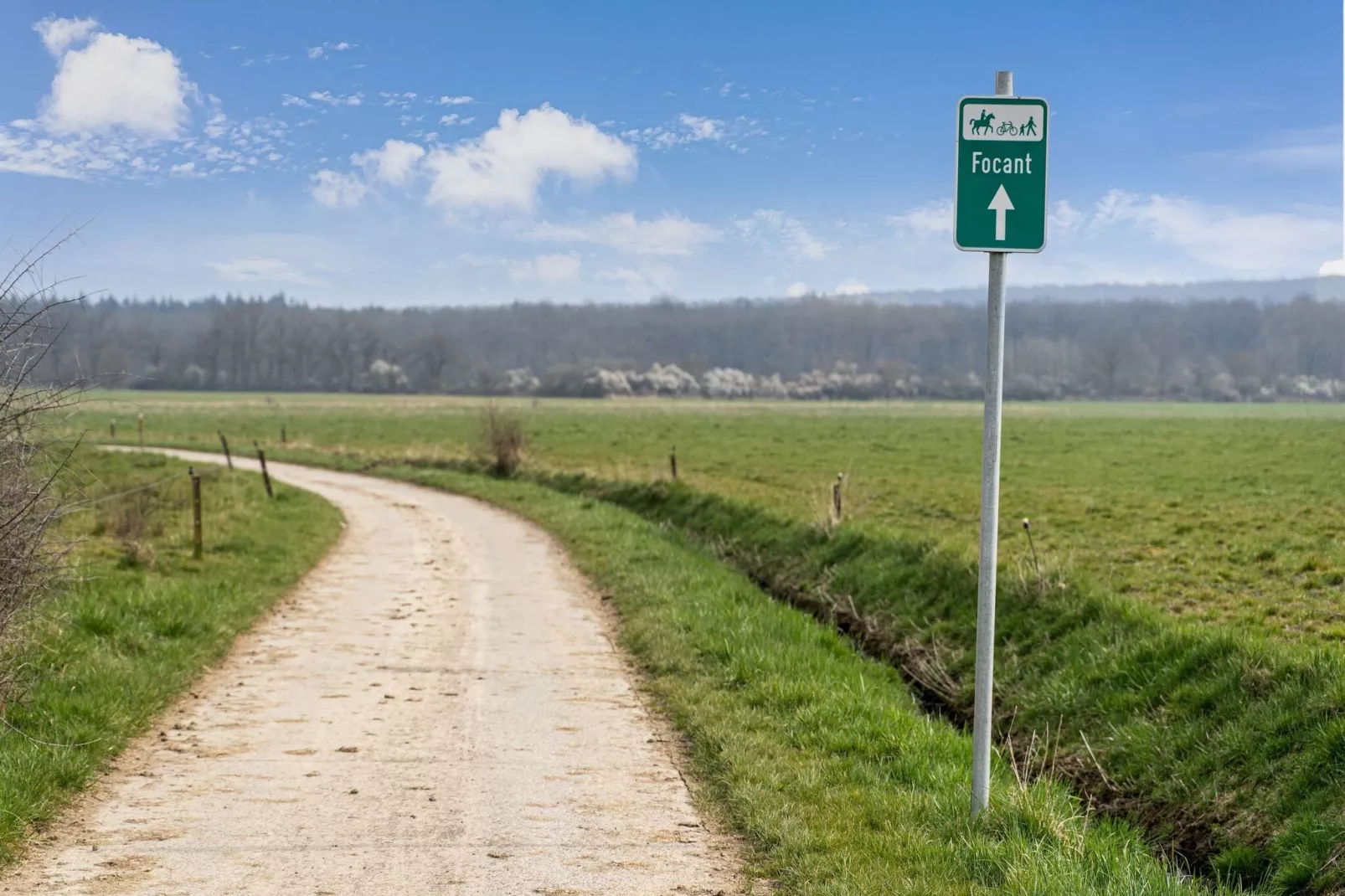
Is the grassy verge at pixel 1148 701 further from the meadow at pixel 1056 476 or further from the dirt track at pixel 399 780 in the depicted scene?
the dirt track at pixel 399 780

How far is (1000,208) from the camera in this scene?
613cm

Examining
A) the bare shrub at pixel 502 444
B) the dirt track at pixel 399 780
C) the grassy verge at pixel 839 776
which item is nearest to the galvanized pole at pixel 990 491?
the grassy verge at pixel 839 776

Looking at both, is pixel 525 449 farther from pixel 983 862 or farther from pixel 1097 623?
pixel 983 862

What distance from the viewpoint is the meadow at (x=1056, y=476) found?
50.7 ft

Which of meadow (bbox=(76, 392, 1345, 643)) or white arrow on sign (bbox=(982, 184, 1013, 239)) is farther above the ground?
white arrow on sign (bbox=(982, 184, 1013, 239))

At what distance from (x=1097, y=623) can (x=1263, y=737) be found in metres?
3.49

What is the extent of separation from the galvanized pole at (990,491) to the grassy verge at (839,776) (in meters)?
0.66

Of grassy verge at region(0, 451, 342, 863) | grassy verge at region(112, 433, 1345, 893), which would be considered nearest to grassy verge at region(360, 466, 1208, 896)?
grassy verge at region(112, 433, 1345, 893)

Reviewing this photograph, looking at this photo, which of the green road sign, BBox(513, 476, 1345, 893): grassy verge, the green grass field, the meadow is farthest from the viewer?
the meadow

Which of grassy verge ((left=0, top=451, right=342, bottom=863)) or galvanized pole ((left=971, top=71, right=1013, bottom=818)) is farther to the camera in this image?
grassy verge ((left=0, top=451, right=342, bottom=863))

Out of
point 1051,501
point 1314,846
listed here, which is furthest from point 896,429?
point 1314,846

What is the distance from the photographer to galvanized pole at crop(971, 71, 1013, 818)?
6.18 m

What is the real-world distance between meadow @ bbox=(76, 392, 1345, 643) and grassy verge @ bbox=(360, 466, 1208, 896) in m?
4.53

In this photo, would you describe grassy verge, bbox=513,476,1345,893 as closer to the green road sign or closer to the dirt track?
the dirt track
